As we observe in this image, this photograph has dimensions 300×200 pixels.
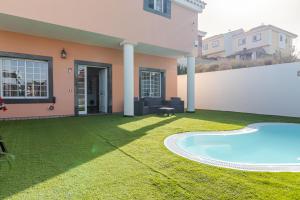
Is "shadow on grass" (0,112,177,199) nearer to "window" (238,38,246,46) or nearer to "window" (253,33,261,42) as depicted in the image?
"window" (253,33,261,42)

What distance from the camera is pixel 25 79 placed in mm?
11508

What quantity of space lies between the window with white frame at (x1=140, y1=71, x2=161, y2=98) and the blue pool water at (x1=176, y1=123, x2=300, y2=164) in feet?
29.3

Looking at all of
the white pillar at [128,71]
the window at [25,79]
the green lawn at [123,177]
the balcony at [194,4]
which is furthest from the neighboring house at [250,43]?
the green lawn at [123,177]

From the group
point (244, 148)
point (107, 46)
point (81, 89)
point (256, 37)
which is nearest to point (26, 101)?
point (81, 89)

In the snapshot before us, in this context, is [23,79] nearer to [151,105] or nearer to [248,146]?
[151,105]

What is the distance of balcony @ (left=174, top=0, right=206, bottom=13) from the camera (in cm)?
1503

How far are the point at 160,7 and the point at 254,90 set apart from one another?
8948mm

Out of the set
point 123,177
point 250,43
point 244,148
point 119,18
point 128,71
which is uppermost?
point 250,43

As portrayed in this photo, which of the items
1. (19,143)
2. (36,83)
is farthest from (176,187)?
(36,83)

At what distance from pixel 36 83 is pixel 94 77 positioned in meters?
6.08

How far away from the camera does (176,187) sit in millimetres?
3537

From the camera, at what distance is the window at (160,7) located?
1345 centimetres

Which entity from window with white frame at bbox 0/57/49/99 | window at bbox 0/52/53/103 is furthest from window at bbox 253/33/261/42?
window with white frame at bbox 0/57/49/99

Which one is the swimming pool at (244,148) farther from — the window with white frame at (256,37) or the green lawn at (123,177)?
the window with white frame at (256,37)
